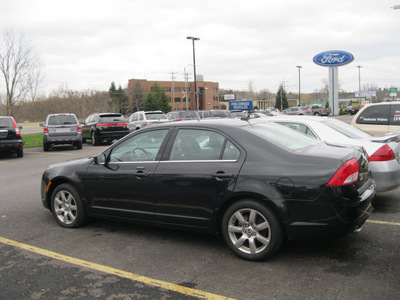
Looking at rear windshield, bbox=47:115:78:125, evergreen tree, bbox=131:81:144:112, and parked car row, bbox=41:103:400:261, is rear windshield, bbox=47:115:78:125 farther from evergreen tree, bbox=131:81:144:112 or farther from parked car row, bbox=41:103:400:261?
evergreen tree, bbox=131:81:144:112

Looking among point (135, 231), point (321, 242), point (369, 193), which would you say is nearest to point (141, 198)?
point (135, 231)

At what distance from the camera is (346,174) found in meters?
3.52

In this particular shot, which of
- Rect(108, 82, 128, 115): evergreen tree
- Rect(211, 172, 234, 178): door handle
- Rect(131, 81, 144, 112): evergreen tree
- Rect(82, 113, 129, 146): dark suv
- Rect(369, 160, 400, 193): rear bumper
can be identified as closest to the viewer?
Rect(211, 172, 234, 178): door handle

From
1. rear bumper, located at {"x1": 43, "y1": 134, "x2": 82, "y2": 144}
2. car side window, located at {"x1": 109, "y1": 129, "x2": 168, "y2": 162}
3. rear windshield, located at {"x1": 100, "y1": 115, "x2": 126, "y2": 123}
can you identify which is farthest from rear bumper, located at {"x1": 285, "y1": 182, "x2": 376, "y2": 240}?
rear windshield, located at {"x1": 100, "y1": 115, "x2": 126, "y2": 123}

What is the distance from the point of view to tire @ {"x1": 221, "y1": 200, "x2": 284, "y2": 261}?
365cm

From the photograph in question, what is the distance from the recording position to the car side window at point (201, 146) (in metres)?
4.02

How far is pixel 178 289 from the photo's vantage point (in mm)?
3270

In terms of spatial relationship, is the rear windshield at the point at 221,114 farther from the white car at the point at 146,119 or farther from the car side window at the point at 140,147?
the car side window at the point at 140,147

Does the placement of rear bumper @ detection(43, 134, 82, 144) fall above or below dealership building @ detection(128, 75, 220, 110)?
below

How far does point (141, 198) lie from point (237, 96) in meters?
162

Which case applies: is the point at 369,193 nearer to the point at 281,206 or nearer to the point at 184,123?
the point at 281,206

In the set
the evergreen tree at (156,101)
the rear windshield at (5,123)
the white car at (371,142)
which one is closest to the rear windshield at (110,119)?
the rear windshield at (5,123)

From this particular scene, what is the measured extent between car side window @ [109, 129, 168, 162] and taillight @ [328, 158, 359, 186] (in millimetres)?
2090

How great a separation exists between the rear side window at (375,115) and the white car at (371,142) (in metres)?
2.13
